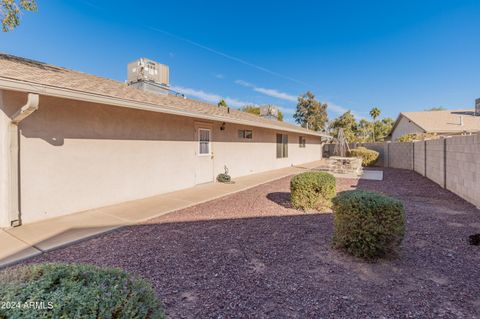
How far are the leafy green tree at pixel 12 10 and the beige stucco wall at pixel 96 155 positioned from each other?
253 cm

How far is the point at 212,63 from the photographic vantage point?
19.0 m

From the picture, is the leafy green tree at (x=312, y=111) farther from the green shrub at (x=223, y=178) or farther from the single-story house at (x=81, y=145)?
the single-story house at (x=81, y=145)

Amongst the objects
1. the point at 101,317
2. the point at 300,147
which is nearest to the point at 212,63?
the point at 300,147

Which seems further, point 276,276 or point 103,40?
point 103,40

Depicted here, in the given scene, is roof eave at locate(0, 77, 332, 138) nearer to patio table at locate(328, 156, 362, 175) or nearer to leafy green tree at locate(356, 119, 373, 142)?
patio table at locate(328, 156, 362, 175)

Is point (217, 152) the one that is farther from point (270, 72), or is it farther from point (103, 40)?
point (270, 72)

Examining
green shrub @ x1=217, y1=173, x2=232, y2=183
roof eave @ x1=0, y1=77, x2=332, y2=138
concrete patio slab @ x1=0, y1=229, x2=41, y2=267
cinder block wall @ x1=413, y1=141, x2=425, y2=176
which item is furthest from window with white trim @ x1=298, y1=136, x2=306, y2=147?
concrete patio slab @ x1=0, y1=229, x2=41, y2=267

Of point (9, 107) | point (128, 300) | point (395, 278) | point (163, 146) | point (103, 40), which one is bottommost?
point (395, 278)

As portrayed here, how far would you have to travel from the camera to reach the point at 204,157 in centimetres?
944

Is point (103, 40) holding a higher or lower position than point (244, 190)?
higher

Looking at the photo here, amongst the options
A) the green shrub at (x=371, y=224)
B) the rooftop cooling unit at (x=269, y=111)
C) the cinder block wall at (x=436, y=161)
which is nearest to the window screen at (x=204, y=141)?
the green shrub at (x=371, y=224)

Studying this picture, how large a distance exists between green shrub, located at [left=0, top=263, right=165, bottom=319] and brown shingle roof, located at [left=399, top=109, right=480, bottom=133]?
2779 centimetres

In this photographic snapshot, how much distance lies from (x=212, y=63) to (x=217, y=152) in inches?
458

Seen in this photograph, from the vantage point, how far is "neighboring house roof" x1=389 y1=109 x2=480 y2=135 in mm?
21906
